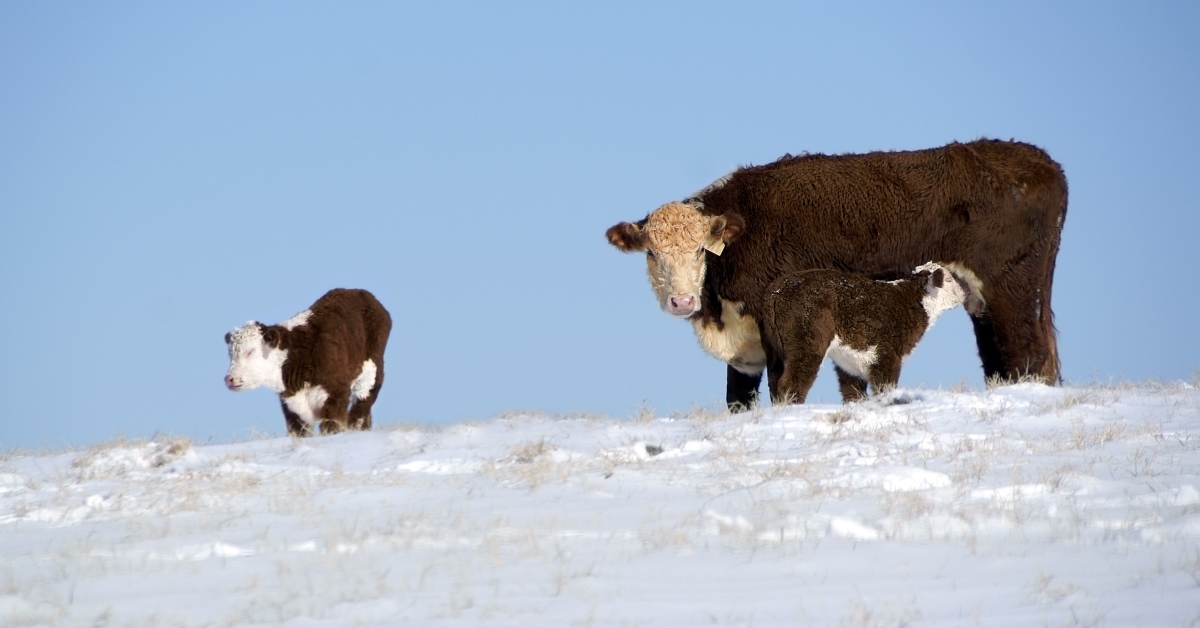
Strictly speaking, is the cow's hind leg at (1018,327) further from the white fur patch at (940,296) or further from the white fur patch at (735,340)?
the white fur patch at (735,340)

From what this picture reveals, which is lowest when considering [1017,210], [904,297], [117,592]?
[117,592]

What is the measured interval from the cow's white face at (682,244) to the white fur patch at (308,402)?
4.83 metres

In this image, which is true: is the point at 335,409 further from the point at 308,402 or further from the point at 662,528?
the point at 662,528

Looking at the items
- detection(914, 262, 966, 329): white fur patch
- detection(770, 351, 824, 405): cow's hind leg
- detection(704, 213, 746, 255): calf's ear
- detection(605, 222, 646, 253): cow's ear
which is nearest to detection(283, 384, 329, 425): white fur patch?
detection(605, 222, 646, 253): cow's ear

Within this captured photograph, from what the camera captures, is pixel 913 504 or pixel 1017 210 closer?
pixel 913 504

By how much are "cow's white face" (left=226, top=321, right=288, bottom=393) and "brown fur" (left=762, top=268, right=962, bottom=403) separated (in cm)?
637

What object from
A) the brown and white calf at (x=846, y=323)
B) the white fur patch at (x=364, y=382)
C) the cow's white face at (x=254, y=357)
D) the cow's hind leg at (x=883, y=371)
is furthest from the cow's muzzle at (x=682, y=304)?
the white fur patch at (x=364, y=382)

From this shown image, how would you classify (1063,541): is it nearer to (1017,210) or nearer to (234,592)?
(234,592)

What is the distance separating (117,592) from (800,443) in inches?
184

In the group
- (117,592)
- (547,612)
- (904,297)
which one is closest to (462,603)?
(547,612)

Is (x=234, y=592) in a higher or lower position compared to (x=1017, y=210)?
lower

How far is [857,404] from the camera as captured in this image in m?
9.87

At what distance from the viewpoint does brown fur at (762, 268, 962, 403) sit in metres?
11.3

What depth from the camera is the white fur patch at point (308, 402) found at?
1545cm
